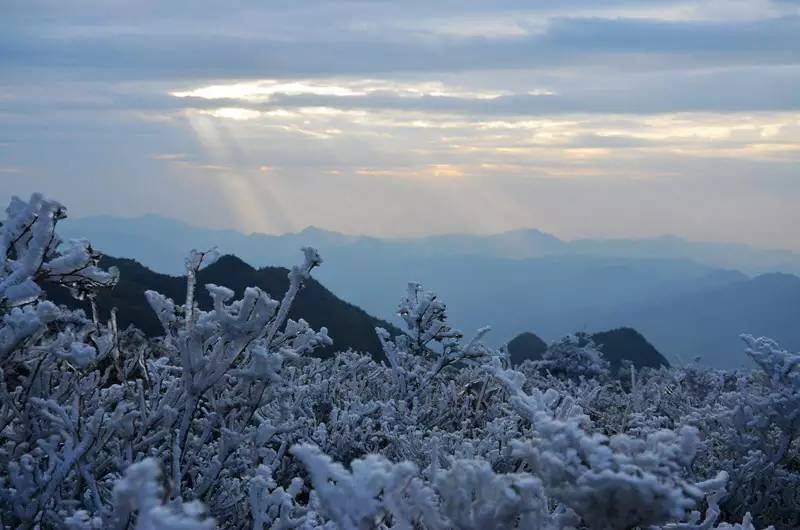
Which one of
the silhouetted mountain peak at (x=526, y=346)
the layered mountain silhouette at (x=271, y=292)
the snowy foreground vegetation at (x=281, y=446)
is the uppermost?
the snowy foreground vegetation at (x=281, y=446)

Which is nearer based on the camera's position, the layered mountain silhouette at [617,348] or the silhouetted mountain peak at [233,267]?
the silhouetted mountain peak at [233,267]

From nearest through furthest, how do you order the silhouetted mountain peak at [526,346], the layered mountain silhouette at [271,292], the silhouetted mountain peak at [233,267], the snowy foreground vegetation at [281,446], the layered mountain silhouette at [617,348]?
the snowy foreground vegetation at [281,446], the layered mountain silhouette at [271,292], the silhouetted mountain peak at [233,267], the silhouetted mountain peak at [526,346], the layered mountain silhouette at [617,348]

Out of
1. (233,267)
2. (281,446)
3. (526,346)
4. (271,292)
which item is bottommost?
(526,346)

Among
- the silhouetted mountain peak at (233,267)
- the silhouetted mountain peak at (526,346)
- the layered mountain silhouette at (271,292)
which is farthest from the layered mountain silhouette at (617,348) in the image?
the silhouetted mountain peak at (233,267)

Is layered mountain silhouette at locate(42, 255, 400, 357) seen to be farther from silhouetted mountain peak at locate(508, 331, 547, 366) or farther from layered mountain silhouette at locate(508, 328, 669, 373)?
layered mountain silhouette at locate(508, 328, 669, 373)

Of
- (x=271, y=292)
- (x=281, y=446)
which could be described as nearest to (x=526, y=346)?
(x=271, y=292)

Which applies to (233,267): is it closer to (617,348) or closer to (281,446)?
(617,348)

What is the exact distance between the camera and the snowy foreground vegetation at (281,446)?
273 centimetres

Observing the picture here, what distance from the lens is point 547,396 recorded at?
385cm

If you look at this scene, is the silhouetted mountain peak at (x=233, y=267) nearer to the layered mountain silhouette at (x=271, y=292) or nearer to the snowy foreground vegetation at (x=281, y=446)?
the layered mountain silhouette at (x=271, y=292)

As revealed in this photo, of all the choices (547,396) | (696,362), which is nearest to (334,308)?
(696,362)

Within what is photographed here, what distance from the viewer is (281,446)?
16.9 feet

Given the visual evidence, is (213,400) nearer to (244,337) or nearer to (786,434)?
(244,337)

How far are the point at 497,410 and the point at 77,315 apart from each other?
18.4 feet
